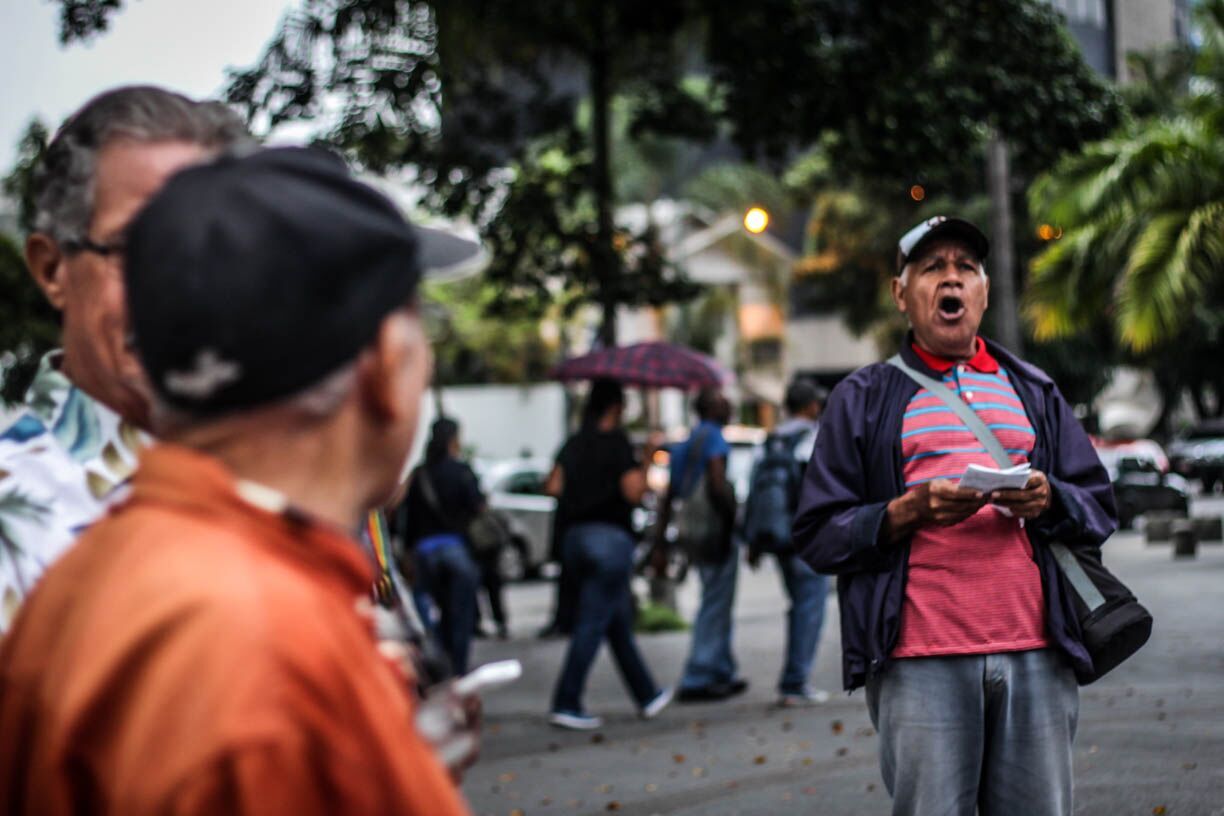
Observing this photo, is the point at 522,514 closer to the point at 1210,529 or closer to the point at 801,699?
the point at 1210,529

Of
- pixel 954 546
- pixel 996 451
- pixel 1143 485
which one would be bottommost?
pixel 1143 485

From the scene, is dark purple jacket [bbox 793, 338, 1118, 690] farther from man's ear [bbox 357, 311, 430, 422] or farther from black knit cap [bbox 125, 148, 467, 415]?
black knit cap [bbox 125, 148, 467, 415]

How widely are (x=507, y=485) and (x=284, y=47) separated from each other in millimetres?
10486

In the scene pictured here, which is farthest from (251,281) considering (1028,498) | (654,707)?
(654,707)

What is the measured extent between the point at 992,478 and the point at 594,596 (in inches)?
213

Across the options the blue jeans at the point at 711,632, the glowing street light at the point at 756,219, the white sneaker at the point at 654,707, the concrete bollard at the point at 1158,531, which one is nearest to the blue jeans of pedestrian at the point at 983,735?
the white sneaker at the point at 654,707

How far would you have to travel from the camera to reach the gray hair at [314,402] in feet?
4.28

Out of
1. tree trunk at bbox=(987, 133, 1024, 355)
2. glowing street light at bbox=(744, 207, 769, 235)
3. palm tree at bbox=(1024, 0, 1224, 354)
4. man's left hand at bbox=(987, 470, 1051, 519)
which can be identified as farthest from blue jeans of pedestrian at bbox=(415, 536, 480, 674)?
palm tree at bbox=(1024, 0, 1224, 354)

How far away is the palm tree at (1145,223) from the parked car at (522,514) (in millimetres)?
7262

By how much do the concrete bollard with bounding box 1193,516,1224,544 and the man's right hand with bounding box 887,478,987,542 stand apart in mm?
17848

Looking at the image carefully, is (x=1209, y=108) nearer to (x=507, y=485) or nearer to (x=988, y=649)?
(x=507, y=485)

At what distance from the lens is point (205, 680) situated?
1128 millimetres

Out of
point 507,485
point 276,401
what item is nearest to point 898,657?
point 276,401

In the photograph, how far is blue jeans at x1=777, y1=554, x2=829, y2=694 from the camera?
A: 9352 millimetres
